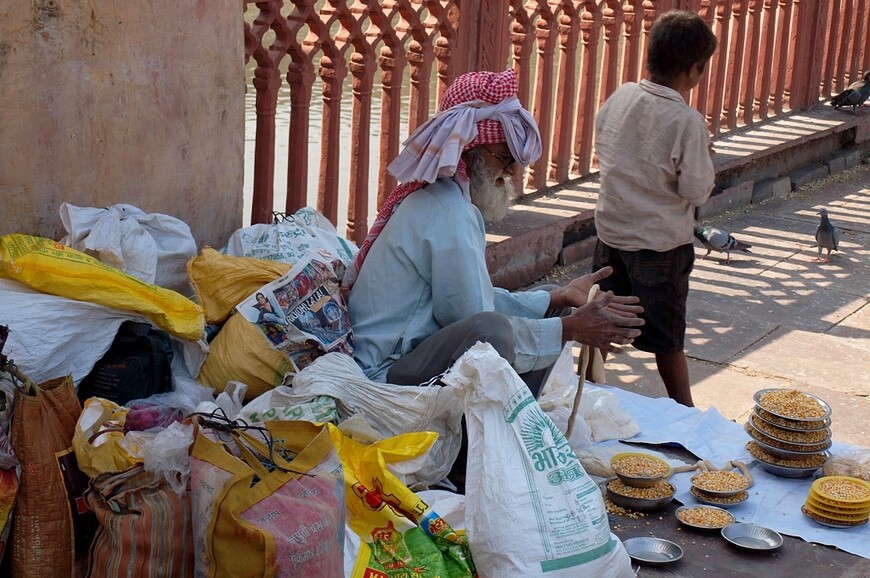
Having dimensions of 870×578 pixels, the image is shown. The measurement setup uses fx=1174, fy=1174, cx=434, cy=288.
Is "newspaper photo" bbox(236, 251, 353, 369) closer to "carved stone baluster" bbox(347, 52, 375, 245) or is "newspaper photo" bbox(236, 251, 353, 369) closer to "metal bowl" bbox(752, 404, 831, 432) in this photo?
"metal bowl" bbox(752, 404, 831, 432)

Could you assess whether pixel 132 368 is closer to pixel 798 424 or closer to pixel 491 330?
pixel 491 330

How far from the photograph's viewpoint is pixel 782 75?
388 inches

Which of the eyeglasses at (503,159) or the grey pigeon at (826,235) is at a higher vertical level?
the eyeglasses at (503,159)

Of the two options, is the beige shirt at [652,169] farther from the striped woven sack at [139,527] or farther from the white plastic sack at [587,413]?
the striped woven sack at [139,527]

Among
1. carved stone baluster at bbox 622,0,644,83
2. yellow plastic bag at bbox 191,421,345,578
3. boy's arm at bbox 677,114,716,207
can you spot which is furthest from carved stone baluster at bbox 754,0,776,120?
yellow plastic bag at bbox 191,421,345,578

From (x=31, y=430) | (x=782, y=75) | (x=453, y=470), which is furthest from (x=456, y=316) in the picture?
(x=782, y=75)

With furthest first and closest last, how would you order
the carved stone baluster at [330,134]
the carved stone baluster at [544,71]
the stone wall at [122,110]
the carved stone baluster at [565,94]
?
the carved stone baluster at [565,94] < the carved stone baluster at [544,71] < the carved stone baluster at [330,134] < the stone wall at [122,110]

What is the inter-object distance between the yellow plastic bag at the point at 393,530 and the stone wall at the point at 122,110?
132cm

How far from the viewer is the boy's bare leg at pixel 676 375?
4938 mm

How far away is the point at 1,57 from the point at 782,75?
24.9 ft

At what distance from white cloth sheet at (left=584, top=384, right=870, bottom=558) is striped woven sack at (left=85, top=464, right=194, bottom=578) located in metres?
1.84

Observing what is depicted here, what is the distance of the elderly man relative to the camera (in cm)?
380

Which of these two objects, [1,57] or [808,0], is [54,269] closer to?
[1,57]

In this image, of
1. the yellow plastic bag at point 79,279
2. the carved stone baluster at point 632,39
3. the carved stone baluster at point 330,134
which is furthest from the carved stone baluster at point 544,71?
the yellow plastic bag at point 79,279
